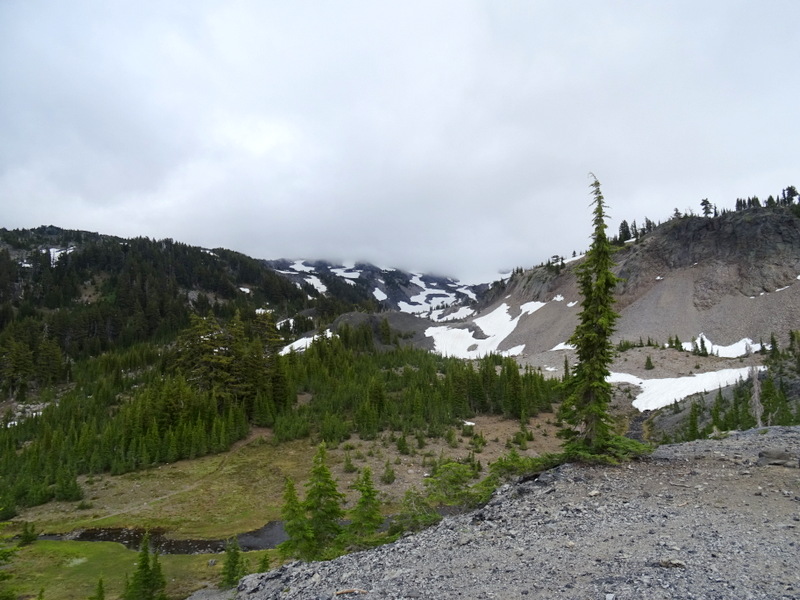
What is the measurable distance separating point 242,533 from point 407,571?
29.8 meters

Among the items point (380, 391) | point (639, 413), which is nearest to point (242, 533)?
point (380, 391)

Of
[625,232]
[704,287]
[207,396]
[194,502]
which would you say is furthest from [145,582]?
[625,232]

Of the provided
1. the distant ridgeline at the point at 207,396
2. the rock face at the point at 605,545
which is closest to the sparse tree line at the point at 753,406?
the distant ridgeline at the point at 207,396

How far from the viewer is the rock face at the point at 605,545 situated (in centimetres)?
882

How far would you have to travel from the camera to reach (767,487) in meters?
14.0

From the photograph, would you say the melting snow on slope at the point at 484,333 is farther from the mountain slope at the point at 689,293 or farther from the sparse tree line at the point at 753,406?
the sparse tree line at the point at 753,406

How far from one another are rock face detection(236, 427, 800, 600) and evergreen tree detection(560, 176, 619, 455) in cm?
247

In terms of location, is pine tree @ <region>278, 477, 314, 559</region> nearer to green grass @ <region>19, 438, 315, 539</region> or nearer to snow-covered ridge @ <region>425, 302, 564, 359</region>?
green grass @ <region>19, 438, 315, 539</region>

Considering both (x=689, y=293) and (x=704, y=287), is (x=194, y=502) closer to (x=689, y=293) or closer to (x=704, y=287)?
(x=689, y=293)

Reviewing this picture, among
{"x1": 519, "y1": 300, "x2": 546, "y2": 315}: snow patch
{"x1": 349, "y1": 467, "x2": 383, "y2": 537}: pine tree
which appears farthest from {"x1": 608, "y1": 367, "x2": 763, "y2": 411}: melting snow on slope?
{"x1": 519, "y1": 300, "x2": 546, "y2": 315}: snow patch

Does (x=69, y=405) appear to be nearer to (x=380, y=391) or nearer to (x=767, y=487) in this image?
(x=380, y=391)

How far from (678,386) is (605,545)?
8163cm

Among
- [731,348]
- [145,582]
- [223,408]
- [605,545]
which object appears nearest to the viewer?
[605,545]

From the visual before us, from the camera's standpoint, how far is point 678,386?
3076 inches
